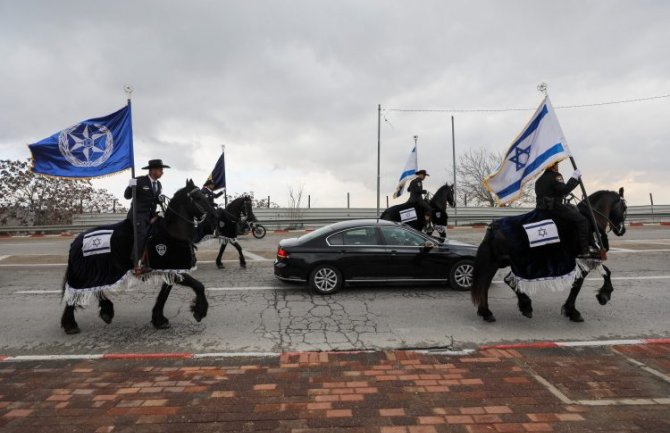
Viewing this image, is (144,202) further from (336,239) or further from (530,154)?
(530,154)

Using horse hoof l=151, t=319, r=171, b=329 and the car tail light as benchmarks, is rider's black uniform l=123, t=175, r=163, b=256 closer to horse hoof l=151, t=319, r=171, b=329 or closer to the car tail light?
horse hoof l=151, t=319, r=171, b=329

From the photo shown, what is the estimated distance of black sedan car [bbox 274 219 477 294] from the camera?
7219 millimetres

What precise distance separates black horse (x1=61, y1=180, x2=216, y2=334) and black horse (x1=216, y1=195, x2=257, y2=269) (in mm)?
4244

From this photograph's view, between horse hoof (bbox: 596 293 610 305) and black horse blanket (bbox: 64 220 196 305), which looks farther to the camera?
horse hoof (bbox: 596 293 610 305)

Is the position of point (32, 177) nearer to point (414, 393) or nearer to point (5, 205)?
point (5, 205)

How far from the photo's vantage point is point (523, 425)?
2.98 metres

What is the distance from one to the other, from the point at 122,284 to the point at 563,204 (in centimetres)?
622

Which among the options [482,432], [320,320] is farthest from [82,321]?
[482,432]

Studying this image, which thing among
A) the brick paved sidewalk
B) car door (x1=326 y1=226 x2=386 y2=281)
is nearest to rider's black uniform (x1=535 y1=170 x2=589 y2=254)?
the brick paved sidewalk

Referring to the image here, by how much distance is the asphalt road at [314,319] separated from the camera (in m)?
4.89

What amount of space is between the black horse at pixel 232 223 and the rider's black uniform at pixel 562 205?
22.4 feet

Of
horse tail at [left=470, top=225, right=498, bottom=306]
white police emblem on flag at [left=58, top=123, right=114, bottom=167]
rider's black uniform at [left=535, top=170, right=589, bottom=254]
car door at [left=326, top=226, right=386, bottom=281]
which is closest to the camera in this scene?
rider's black uniform at [left=535, top=170, right=589, bottom=254]

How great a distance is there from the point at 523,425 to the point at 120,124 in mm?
6766

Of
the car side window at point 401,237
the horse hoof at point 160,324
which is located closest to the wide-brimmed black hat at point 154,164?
the horse hoof at point 160,324
